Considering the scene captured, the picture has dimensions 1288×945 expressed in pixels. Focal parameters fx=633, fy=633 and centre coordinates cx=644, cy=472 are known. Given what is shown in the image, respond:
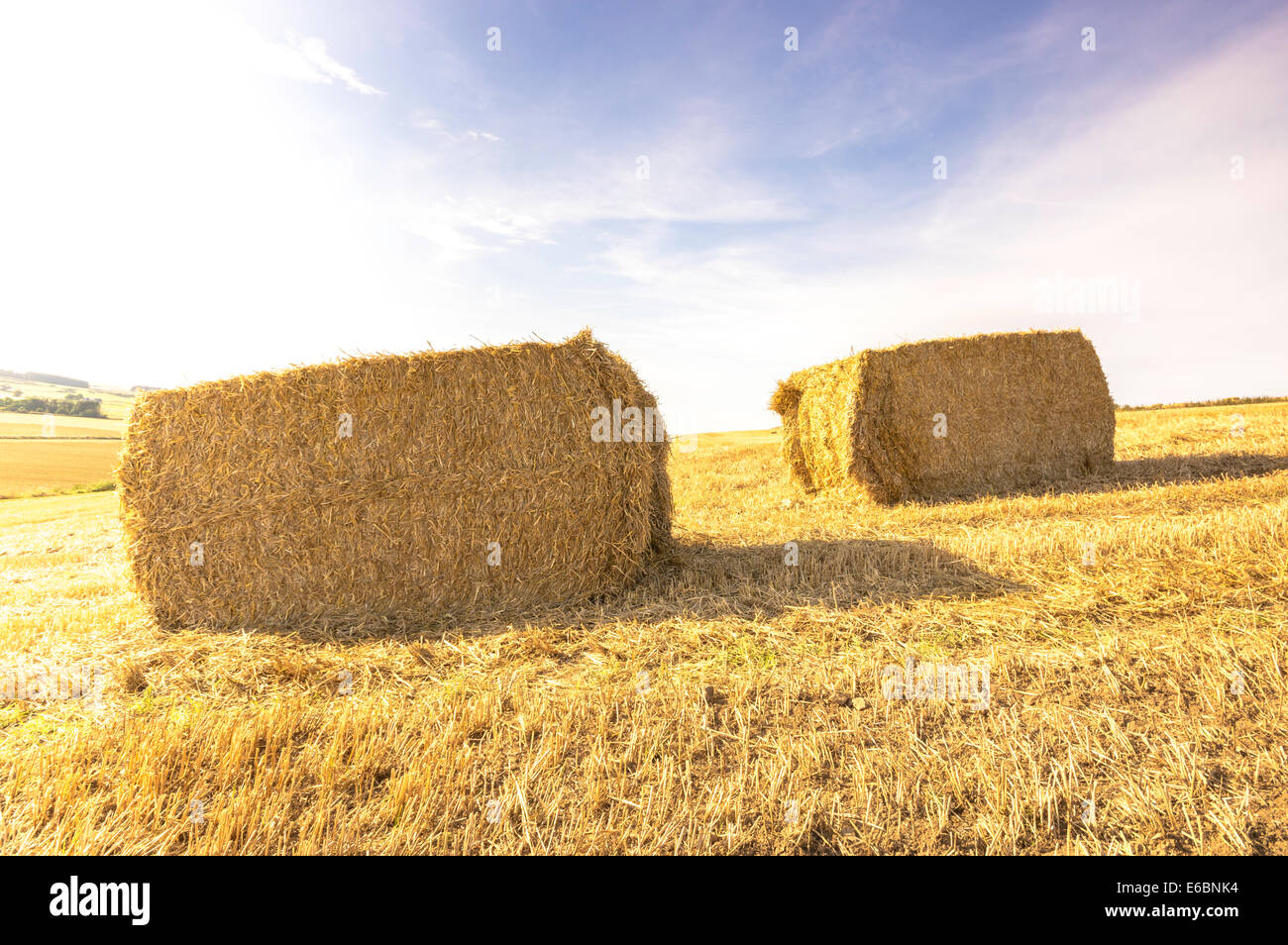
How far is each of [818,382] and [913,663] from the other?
9770mm

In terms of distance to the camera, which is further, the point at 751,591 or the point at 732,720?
the point at 751,591

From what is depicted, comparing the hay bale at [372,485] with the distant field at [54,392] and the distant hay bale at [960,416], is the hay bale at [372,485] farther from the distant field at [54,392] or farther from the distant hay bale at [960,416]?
the distant field at [54,392]

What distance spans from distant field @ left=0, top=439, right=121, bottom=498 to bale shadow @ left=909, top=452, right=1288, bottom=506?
29.1 metres

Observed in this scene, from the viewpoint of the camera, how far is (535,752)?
3.57 m

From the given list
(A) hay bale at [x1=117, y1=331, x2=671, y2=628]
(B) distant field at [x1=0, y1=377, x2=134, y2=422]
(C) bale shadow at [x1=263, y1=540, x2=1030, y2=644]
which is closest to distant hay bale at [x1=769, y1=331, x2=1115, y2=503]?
(C) bale shadow at [x1=263, y1=540, x2=1030, y2=644]

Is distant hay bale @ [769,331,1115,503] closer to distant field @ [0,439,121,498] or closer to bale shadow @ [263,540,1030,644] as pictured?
bale shadow @ [263,540,1030,644]

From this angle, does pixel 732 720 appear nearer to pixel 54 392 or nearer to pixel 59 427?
pixel 59 427

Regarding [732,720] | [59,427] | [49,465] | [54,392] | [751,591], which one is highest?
[54,392]

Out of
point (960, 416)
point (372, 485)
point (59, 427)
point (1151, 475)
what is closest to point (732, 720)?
point (372, 485)

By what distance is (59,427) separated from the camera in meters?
51.0

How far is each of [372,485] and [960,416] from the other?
35.7 ft

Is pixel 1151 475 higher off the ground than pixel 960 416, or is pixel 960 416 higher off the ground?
pixel 960 416
